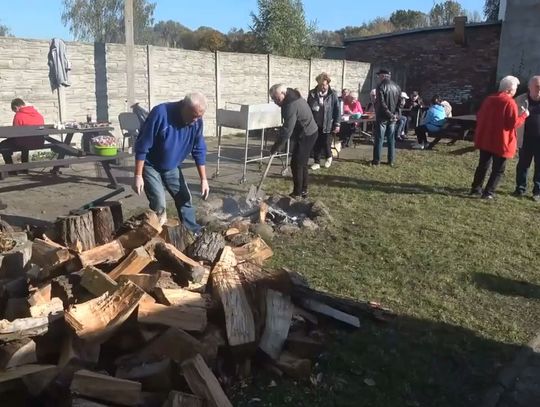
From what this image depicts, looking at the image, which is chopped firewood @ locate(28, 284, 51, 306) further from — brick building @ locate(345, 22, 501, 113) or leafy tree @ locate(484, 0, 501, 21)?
leafy tree @ locate(484, 0, 501, 21)

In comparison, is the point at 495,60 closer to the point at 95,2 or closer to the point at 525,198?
the point at 525,198

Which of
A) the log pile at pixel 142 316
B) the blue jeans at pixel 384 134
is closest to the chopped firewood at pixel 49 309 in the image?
the log pile at pixel 142 316

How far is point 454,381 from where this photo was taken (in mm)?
3262

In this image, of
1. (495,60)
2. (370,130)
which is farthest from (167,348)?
(495,60)

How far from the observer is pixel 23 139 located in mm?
7828

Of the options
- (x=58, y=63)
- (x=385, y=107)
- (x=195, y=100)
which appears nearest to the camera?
(x=195, y=100)

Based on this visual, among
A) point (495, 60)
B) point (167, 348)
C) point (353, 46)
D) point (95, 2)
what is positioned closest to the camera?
point (167, 348)

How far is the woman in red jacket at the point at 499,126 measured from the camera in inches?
286

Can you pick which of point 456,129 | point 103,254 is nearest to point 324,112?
point 456,129

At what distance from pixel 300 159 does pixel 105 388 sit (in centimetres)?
471

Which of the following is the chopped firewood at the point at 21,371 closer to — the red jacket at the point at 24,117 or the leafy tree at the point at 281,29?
the red jacket at the point at 24,117

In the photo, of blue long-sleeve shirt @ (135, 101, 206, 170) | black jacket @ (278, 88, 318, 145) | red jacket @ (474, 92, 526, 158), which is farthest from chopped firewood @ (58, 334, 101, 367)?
red jacket @ (474, 92, 526, 158)

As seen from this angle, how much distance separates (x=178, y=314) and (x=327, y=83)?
253 inches

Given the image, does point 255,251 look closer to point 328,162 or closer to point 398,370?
point 398,370
